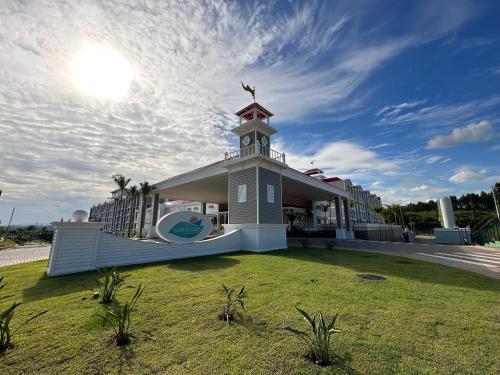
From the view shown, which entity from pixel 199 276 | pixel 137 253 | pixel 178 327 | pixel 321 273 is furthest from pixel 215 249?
pixel 178 327

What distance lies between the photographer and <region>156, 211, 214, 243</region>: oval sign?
401 inches

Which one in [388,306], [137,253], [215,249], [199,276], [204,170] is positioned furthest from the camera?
[204,170]

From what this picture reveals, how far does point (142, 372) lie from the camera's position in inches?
98.6

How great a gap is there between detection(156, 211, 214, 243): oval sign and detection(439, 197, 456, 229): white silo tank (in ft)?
84.5

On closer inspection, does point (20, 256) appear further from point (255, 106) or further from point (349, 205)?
point (349, 205)

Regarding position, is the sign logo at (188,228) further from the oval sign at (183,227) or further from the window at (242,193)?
the window at (242,193)

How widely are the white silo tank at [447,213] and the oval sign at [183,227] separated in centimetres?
2577

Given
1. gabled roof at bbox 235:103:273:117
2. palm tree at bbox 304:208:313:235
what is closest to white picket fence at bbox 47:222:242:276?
gabled roof at bbox 235:103:273:117

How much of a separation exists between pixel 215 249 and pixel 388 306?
917cm

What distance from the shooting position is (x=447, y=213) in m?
23.3

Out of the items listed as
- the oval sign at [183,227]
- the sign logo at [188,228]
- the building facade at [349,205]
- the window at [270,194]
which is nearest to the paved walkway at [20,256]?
the oval sign at [183,227]

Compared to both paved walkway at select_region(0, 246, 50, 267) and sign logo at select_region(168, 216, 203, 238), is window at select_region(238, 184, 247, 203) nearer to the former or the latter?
sign logo at select_region(168, 216, 203, 238)

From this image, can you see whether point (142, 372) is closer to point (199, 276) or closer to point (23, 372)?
point (23, 372)

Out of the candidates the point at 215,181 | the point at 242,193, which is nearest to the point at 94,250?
the point at 242,193
